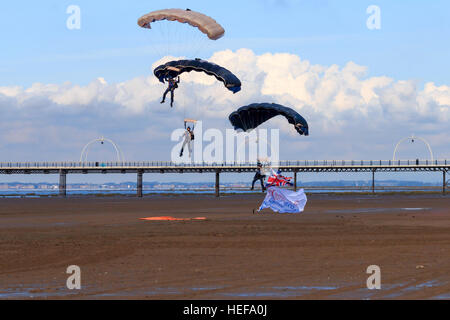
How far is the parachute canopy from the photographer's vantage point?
114ft

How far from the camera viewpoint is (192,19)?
3466cm

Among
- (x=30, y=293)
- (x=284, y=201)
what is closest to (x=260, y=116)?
(x=284, y=201)

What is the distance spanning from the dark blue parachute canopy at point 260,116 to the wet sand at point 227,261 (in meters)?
14.2

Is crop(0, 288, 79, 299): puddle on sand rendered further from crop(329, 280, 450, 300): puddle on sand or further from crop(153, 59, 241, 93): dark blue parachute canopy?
crop(153, 59, 241, 93): dark blue parachute canopy

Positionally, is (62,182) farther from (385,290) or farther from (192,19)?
(385,290)

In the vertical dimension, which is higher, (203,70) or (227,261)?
(203,70)

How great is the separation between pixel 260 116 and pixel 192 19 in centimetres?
906

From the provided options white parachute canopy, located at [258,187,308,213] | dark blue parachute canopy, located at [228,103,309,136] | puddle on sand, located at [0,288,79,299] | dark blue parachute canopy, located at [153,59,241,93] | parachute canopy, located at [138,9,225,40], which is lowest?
puddle on sand, located at [0,288,79,299]

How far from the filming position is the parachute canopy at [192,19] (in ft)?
114

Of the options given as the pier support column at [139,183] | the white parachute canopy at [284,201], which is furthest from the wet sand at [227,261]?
the pier support column at [139,183]

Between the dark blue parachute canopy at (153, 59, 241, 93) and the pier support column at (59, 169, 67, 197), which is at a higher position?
the dark blue parachute canopy at (153, 59, 241, 93)

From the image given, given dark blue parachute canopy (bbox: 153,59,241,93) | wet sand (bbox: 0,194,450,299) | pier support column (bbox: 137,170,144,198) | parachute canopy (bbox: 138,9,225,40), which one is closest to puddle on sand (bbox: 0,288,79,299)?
wet sand (bbox: 0,194,450,299)

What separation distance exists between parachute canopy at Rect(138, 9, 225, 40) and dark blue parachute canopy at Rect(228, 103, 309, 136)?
20.1 feet
